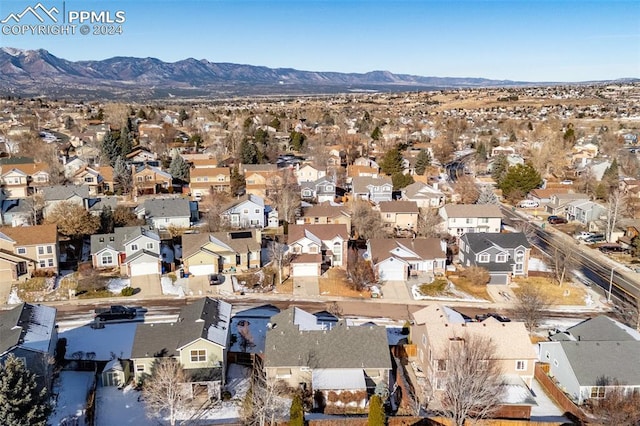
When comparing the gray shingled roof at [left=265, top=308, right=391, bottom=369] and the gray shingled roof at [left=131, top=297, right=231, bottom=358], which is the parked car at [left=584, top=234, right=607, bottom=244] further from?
the gray shingled roof at [left=131, top=297, right=231, bottom=358]

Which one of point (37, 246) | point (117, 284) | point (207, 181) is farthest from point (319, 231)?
point (207, 181)

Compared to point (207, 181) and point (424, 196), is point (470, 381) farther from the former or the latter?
point (207, 181)

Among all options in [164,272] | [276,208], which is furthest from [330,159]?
[164,272]

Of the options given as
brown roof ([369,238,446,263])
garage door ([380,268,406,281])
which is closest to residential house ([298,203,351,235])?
brown roof ([369,238,446,263])

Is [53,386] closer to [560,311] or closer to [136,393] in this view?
[136,393]

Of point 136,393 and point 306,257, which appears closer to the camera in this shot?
point 136,393

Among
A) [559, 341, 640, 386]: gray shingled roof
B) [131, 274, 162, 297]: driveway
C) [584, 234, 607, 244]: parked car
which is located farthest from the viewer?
[584, 234, 607, 244]: parked car
